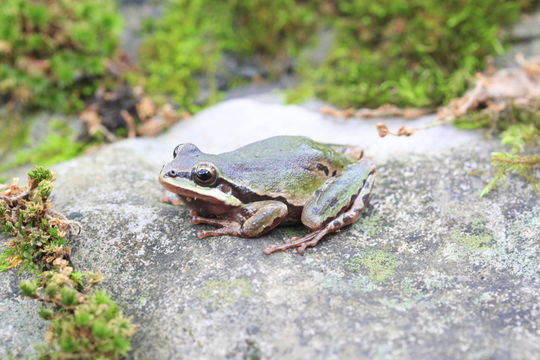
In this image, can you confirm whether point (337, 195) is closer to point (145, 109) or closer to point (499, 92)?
point (499, 92)

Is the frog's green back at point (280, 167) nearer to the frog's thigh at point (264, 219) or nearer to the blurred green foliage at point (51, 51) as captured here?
the frog's thigh at point (264, 219)

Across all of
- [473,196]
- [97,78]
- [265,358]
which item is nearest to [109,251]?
[265,358]

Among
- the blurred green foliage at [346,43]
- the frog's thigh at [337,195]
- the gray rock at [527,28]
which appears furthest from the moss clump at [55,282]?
the gray rock at [527,28]

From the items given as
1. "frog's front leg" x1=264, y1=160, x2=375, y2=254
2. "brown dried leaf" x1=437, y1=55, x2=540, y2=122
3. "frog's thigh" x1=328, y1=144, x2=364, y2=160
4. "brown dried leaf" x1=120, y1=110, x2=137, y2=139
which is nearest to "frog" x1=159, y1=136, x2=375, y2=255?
"frog's front leg" x1=264, y1=160, x2=375, y2=254

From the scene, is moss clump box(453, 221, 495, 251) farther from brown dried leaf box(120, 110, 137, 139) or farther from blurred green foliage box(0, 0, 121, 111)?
blurred green foliage box(0, 0, 121, 111)

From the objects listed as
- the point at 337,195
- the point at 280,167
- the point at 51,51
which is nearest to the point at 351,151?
the point at 337,195

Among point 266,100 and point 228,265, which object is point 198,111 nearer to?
point 266,100
